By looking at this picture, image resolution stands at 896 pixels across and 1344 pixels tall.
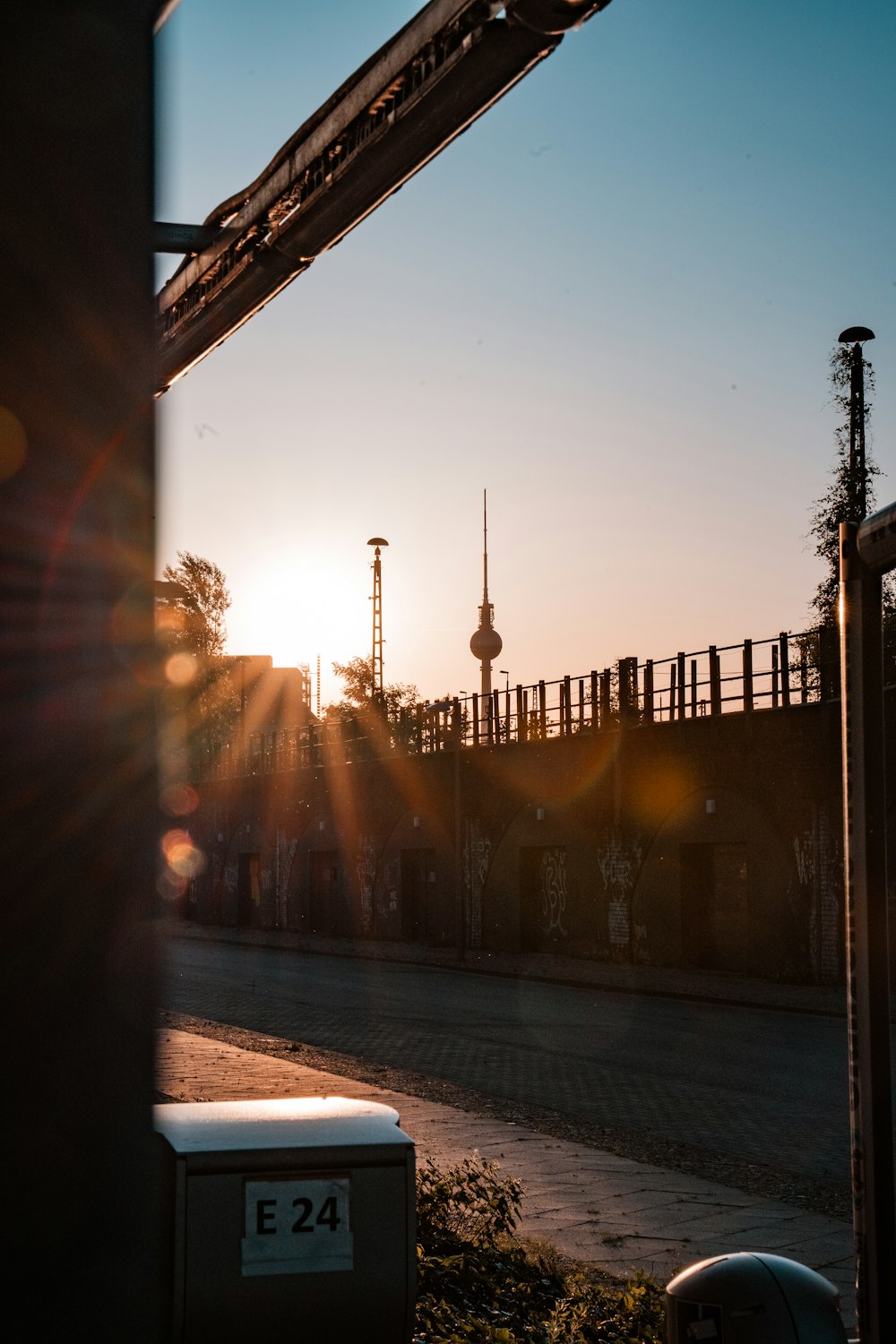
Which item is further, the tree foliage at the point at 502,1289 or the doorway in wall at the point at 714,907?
the doorway in wall at the point at 714,907

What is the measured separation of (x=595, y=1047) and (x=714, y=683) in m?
11.6

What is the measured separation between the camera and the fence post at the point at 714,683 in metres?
25.9

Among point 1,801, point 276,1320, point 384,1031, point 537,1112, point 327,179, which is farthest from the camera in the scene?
point 384,1031

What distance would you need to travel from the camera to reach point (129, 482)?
1745 millimetres

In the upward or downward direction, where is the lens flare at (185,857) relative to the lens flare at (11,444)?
downward

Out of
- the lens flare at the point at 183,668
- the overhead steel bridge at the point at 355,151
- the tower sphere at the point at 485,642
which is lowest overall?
the overhead steel bridge at the point at 355,151

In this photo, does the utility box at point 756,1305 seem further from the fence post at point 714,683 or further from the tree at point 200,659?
the tree at point 200,659

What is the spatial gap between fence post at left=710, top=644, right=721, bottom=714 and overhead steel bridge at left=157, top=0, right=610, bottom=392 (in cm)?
2042

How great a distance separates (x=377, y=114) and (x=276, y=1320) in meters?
3.46

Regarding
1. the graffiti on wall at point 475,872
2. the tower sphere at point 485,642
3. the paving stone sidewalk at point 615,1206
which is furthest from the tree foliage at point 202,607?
the paving stone sidewalk at point 615,1206

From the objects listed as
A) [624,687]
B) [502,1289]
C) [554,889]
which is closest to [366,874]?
[554,889]

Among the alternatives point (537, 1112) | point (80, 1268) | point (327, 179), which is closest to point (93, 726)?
point (80, 1268)

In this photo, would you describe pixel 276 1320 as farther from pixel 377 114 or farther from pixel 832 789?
pixel 832 789

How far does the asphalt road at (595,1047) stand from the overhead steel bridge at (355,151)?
16.4ft
